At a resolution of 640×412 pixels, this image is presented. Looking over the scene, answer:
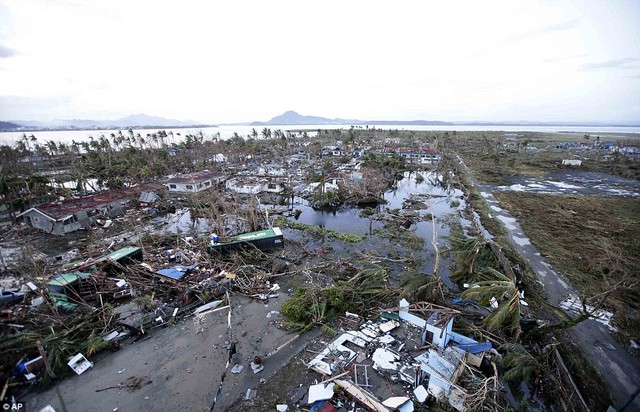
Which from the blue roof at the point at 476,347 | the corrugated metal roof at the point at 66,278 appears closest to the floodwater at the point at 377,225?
the blue roof at the point at 476,347

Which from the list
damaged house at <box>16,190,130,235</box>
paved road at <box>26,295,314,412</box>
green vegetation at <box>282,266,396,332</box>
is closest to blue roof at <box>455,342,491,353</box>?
green vegetation at <box>282,266,396,332</box>

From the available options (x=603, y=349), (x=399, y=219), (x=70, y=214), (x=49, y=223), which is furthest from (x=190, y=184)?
(x=603, y=349)

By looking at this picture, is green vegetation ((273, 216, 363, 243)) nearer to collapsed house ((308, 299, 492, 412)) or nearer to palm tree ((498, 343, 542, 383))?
collapsed house ((308, 299, 492, 412))

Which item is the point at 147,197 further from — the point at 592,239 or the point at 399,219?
the point at 592,239

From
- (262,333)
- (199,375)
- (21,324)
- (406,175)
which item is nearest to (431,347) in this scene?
(262,333)

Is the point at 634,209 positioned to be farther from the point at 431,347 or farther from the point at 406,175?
the point at 431,347

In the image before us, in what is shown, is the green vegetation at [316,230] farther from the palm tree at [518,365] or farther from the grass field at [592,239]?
the grass field at [592,239]

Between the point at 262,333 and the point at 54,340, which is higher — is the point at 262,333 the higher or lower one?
the lower one
